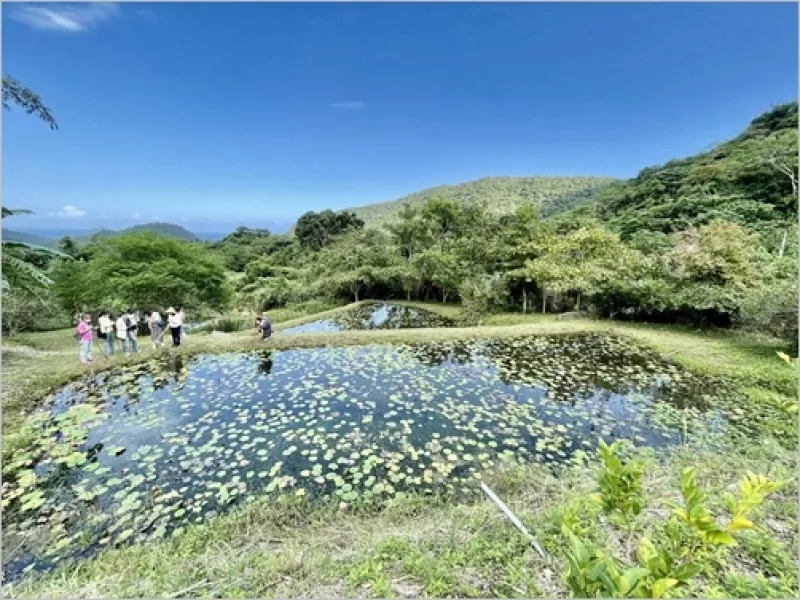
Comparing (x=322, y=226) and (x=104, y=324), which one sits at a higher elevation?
(x=322, y=226)

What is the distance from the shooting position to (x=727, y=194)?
2556cm

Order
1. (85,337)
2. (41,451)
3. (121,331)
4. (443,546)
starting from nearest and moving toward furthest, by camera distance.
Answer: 1. (443,546)
2. (41,451)
3. (85,337)
4. (121,331)

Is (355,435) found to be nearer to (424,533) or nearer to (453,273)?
(424,533)

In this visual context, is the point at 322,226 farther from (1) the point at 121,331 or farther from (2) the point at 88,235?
(1) the point at 121,331

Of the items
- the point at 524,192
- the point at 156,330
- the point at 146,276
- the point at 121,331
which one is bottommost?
the point at 156,330

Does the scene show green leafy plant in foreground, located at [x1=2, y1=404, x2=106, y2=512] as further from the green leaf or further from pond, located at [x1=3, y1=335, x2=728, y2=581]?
the green leaf

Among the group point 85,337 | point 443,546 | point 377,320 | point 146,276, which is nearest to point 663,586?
point 443,546

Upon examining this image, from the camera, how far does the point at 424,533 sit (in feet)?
11.2

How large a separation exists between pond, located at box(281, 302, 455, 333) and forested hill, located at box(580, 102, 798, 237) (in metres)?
17.5

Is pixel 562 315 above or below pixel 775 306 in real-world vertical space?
below

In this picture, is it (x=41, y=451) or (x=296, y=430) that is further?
(x=296, y=430)

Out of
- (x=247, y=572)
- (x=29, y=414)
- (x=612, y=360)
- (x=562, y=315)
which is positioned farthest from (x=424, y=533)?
(x=562, y=315)

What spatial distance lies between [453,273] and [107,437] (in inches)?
613

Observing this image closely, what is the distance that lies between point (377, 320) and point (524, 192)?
149ft
